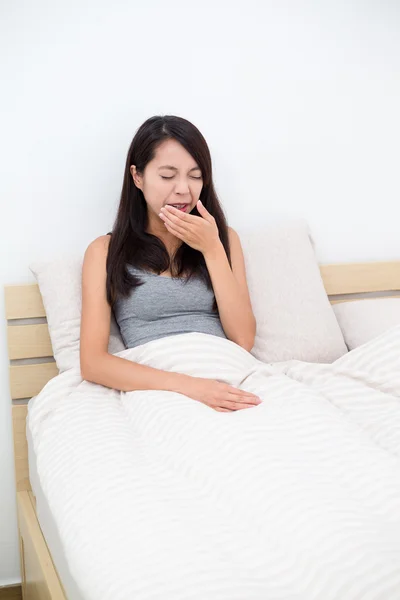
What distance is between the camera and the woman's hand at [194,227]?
5.64 ft

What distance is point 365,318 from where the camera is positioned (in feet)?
6.52

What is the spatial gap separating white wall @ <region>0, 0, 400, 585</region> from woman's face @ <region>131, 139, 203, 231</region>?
11.5 inches

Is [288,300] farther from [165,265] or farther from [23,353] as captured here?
[23,353]

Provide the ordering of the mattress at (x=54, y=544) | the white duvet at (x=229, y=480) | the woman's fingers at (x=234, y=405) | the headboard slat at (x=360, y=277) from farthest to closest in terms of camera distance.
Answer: the headboard slat at (x=360, y=277) → the woman's fingers at (x=234, y=405) → the mattress at (x=54, y=544) → the white duvet at (x=229, y=480)

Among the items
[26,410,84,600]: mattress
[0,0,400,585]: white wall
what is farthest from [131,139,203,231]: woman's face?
[26,410,84,600]: mattress

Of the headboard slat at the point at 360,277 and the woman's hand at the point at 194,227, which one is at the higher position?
the woman's hand at the point at 194,227

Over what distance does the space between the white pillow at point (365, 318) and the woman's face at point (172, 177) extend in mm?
586

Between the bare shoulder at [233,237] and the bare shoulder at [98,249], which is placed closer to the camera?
the bare shoulder at [98,249]

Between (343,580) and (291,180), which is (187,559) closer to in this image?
(343,580)

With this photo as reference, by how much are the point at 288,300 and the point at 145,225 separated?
0.44 meters

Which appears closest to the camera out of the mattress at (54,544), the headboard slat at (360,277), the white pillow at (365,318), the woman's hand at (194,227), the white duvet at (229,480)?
the white duvet at (229,480)

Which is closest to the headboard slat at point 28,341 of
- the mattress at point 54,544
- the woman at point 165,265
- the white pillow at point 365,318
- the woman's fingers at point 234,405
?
the woman at point 165,265

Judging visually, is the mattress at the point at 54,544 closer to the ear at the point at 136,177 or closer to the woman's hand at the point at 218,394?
the woman's hand at the point at 218,394

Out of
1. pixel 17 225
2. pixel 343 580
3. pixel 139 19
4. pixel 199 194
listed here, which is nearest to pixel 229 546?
pixel 343 580
